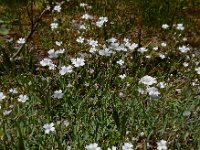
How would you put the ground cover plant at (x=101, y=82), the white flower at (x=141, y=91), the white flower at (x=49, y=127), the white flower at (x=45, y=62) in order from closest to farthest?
1. the white flower at (x=49, y=127)
2. the ground cover plant at (x=101, y=82)
3. the white flower at (x=141, y=91)
4. the white flower at (x=45, y=62)

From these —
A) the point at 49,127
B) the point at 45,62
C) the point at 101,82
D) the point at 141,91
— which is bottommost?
the point at 49,127

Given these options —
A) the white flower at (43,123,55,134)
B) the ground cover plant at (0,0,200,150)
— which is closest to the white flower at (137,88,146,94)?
the ground cover plant at (0,0,200,150)

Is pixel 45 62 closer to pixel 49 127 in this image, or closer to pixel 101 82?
pixel 101 82

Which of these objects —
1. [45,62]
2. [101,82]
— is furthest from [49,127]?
[101,82]

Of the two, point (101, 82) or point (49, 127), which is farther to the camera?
point (101, 82)

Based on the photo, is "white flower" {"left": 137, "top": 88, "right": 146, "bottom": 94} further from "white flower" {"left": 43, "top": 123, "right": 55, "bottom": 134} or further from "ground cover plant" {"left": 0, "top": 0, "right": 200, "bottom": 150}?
"white flower" {"left": 43, "top": 123, "right": 55, "bottom": 134}

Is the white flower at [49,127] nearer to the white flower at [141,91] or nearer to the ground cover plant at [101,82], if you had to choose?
the ground cover plant at [101,82]

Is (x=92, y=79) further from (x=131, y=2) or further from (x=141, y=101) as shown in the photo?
(x=131, y=2)

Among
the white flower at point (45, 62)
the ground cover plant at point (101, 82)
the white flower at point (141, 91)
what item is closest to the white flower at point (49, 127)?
the ground cover plant at point (101, 82)

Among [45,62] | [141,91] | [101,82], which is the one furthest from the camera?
[101,82]

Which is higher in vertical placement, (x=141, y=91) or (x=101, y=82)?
(x=101, y=82)
